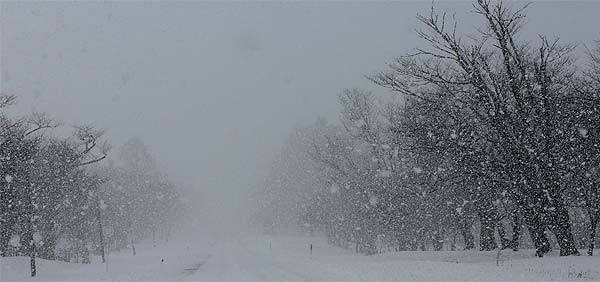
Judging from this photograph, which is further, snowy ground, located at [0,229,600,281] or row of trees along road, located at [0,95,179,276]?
row of trees along road, located at [0,95,179,276]

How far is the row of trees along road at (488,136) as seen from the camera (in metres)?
17.6

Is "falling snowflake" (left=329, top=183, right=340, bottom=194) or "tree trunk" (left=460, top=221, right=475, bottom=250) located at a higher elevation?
"falling snowflake" (left=329, top=183, right=340, bottom=194)

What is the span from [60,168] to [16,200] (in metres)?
6.13

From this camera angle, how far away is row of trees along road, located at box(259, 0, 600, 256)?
17.6 meters

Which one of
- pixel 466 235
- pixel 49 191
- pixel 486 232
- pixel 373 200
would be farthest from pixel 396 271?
pixel 49 191

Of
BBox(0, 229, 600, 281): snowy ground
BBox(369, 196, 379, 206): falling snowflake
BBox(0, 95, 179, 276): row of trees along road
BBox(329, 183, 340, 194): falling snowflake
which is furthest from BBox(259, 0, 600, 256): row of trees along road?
BBox(0, 95, 179, 276): row of trees along road

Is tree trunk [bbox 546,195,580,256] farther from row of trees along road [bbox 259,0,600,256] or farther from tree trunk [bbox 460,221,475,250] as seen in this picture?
tree trunk [bbox 460,221,475,250]

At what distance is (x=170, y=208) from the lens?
7619cm

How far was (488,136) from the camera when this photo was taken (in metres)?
18.9

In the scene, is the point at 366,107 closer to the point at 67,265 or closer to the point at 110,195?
the point at 67,265

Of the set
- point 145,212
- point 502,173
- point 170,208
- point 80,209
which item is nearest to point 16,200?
point 80,209

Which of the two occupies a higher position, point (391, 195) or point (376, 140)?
point (376, 140)

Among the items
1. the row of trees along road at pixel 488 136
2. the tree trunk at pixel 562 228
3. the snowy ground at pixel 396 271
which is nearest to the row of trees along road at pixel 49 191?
the snowy ground at pixel 396 271

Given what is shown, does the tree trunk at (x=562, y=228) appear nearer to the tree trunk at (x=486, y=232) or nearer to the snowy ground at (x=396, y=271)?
the snowy ground at (x=396, y=271)
